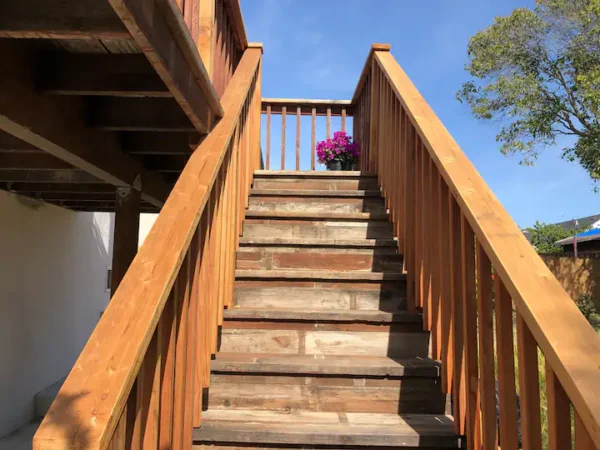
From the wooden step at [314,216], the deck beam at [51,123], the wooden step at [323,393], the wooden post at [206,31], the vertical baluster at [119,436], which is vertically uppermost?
the wooden post at [206,31]

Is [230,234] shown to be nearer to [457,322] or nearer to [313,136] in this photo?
[457,322]

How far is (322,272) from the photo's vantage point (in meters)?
2.29

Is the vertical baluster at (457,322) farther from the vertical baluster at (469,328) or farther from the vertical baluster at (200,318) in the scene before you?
the vertical baluster at (200,318)

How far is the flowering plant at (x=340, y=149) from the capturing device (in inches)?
177

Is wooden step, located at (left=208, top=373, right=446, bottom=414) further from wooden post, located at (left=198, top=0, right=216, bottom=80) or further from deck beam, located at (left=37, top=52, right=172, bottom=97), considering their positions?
wooden post, located at (left=198, top=0, right=216, bottom=80)

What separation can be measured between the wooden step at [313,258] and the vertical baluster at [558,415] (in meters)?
1.53

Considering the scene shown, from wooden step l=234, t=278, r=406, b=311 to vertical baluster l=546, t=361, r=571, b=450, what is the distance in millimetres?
1257

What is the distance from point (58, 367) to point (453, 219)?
5.03m

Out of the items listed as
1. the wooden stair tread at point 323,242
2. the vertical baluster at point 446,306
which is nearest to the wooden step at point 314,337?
the vertical baluster at point 446,306

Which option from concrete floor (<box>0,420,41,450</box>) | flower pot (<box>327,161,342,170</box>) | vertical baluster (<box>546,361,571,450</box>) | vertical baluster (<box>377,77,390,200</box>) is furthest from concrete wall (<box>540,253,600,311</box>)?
vertical baluster (<box>546,361,571,450</box>)

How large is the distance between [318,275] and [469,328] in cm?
96

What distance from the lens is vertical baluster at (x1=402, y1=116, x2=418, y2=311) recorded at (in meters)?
2.12

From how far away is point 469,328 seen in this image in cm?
142

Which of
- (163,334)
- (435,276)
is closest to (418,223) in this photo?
(435,276)
